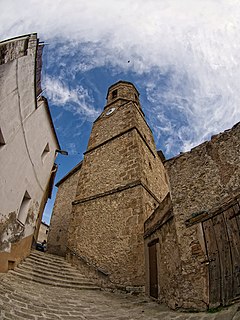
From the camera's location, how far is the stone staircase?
5656 mm

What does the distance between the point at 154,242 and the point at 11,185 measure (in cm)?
442

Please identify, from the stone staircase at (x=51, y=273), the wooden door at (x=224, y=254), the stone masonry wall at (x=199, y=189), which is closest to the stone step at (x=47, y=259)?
the stone staircase at (x=51, y=273)

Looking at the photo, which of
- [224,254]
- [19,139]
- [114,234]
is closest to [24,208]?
[19,139]

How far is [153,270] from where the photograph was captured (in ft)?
17.7

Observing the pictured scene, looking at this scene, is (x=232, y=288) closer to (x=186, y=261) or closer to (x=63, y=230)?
(x=186, y=261)

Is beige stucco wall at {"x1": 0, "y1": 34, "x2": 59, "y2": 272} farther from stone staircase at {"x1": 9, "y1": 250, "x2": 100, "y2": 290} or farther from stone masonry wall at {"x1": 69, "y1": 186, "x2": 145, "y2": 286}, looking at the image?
stone masonry wall at {"x1": 69, "y1": 186, "x2": 145, "y2": 286}

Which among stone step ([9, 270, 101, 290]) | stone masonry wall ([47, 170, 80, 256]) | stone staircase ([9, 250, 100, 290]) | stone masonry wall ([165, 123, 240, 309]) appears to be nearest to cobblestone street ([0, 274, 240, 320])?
stone step ([9, 270, 101, 290])

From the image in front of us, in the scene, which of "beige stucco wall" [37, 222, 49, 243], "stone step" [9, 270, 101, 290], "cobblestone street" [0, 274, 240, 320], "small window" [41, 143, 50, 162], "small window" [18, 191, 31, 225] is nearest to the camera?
"cobblestone street" [0, 274, 240, 320]

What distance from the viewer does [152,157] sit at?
35.2 ft

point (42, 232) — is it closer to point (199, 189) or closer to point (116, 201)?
point (116, 201)

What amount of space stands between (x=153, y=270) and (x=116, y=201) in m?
2.93

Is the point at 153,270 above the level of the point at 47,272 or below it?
above

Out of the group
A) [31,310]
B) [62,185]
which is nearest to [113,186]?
[31,310]

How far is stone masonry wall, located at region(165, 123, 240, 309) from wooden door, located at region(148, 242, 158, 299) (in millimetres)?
1510
